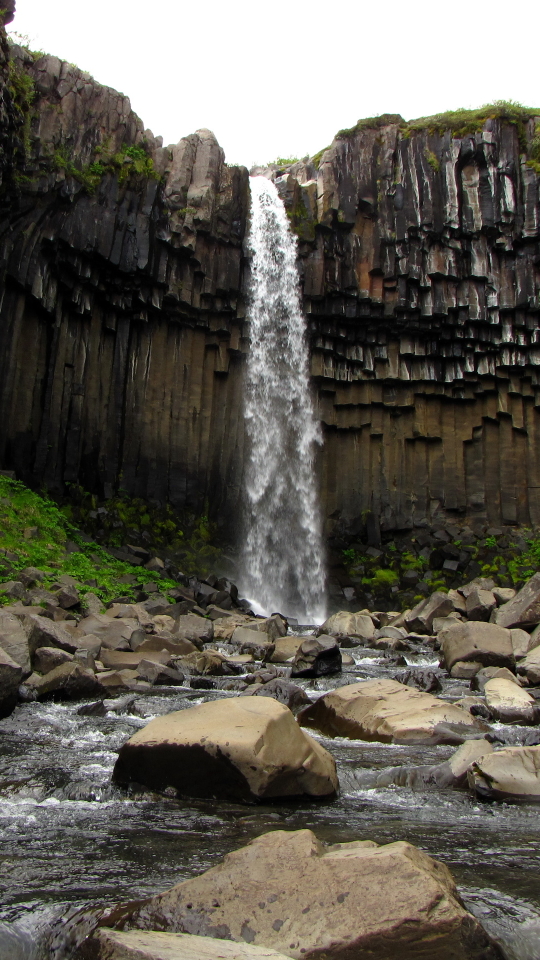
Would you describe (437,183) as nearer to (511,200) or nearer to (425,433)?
(511,200)

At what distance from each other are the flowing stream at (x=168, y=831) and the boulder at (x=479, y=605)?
433 inches

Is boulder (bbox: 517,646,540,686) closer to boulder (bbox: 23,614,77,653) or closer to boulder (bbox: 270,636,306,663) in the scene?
boulder (bbox: 270,636,306,663)

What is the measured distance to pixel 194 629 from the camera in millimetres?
13664

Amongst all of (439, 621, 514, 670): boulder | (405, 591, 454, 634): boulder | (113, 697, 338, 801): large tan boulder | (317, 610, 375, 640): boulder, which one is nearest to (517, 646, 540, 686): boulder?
(439, 621, 514, 670): boulder

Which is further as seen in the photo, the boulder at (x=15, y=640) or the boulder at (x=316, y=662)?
the boulder at (x=316, y=662)

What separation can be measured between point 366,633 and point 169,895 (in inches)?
548

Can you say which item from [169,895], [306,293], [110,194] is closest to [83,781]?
[169,895]

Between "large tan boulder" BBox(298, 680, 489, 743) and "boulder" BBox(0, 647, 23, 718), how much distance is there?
2.97 m

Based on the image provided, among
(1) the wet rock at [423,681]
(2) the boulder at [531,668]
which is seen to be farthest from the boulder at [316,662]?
(2) the boulder at [531,668]

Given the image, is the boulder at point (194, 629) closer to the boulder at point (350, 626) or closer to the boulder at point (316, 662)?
the boulder at point (316, 662)

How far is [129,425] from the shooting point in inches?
892

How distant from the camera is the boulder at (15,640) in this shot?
27.1 feet

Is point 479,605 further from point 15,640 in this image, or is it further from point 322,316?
point 15,640

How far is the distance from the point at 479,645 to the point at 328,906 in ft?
29.8
